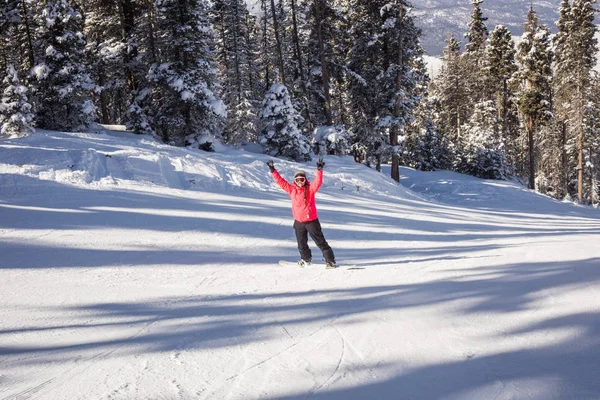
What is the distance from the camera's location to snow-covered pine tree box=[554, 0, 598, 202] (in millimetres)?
32594

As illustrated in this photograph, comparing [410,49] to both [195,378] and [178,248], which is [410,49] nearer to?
[178,248]

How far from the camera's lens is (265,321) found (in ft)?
14.2

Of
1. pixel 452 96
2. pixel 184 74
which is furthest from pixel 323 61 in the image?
pixel 452 96

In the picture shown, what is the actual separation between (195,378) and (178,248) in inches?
194

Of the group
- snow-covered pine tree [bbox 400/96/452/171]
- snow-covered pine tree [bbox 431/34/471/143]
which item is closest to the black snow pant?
snow-covered pine tree [bbox 400/96/452/171]

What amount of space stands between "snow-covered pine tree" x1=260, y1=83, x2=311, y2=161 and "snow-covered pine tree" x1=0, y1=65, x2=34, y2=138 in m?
10.1

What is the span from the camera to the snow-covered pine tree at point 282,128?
19.8 metres

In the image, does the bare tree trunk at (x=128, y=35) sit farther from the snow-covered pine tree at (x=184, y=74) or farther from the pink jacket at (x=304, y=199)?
the pink jacket at (x=304, y=199)

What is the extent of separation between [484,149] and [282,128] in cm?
2444

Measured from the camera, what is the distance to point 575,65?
109 ft

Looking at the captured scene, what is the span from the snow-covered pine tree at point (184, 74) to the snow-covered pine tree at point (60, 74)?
330 centimetres

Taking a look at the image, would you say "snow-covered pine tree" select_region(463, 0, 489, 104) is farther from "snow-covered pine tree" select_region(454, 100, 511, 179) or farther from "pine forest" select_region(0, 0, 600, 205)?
"snow-covered pine tree" select_region(454, 100, 511, 179)

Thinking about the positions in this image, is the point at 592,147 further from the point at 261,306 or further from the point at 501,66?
the point at 261,306

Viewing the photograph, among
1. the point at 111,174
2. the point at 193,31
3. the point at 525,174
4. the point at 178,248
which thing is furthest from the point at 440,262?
the point at 525,174
